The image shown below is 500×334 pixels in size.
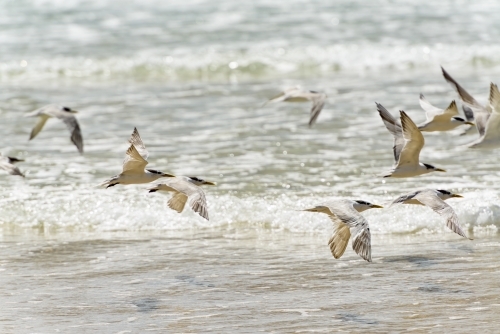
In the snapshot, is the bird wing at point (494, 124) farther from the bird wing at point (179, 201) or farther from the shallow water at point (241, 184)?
the bird wing at point (179, 201)

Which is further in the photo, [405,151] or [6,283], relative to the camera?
[405,151]

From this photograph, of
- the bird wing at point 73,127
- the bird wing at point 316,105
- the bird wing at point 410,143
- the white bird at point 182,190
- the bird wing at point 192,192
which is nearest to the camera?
the bird wing at point 192,192

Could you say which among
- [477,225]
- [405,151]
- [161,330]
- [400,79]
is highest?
[400,79]

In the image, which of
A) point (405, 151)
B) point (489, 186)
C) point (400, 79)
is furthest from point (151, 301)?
point (400, 79)

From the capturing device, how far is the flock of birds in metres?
7.21

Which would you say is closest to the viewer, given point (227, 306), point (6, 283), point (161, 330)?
point (161, 330)

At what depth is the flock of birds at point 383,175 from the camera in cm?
721

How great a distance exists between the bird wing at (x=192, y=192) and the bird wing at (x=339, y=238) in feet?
3.09

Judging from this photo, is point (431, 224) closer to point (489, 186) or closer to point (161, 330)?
point (489, 186)

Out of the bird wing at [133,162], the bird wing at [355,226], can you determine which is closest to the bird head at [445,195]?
the bird wing at [355,226]

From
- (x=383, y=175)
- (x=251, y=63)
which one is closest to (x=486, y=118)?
(x=383, y=175)

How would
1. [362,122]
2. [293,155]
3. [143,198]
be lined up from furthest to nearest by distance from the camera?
[362,122]
[293,155]
[143,198]

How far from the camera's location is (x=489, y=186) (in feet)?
31.3

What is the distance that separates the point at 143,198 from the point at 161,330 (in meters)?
3.59
